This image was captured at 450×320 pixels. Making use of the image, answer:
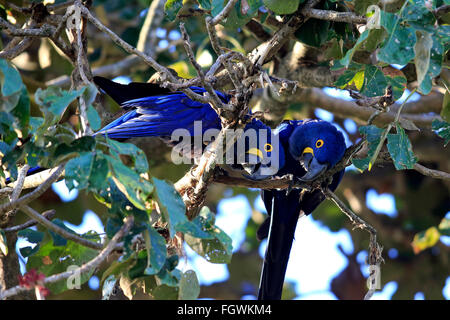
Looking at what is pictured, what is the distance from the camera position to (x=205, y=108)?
463 centimetres

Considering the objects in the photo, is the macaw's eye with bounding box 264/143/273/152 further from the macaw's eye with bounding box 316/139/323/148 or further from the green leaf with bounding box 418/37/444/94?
the green leaf with bounding box 418/37/444/94

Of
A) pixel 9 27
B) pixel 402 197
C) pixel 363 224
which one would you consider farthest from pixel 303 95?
pixel 9 27

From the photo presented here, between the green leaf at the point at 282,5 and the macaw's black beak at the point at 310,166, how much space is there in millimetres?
1385

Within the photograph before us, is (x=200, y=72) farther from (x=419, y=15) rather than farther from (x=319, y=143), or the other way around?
(x=319, y=143)

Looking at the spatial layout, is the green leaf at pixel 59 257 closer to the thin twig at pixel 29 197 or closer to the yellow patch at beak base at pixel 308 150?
the thin twig at pixel 29 197

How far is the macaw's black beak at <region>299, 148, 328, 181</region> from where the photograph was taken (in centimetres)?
431

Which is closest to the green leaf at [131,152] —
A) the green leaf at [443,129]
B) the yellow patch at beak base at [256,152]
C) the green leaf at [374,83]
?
the green leaf at [374,83]

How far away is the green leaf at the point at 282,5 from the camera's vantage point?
3271mm

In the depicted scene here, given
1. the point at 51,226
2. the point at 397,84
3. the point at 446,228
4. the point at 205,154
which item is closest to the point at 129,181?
the point at 51,226

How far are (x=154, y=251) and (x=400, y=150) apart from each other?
4.45 ft

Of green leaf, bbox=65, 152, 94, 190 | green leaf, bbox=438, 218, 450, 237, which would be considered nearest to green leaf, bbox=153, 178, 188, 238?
green leaf, bbox=65, 152, 94, 190

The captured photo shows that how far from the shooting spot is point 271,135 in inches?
176

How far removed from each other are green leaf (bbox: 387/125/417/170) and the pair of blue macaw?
1386mm

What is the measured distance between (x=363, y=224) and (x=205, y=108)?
1808 millimetres
